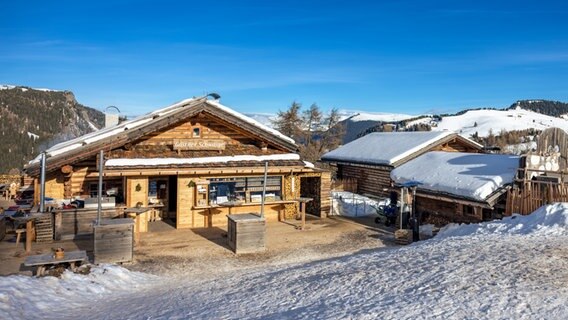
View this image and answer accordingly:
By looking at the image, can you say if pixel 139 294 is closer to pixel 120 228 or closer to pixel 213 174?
pixel 120 228

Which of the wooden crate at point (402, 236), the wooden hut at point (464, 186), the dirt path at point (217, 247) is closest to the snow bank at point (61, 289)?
the dirt path at point (217, 247)

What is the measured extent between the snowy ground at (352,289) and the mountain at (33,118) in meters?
75.3

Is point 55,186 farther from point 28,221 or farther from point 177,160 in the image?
point 177,160

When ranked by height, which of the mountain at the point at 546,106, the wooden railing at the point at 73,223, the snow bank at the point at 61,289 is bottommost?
the snow bank at the point at 61,289

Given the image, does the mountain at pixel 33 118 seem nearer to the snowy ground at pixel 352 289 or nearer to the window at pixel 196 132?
the window at pixel 196 132

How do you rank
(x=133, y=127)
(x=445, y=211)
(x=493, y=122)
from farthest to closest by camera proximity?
(x=493, y=122) < (x=445, y=211) < (x=133, y=127)

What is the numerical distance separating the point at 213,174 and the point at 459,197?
33.4ft

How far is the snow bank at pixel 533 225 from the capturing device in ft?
43.1

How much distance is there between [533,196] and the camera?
1559 centimetres

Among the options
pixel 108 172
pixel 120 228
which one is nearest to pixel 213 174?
pixel 108 172

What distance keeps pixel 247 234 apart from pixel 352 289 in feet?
21.5

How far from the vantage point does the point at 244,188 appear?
19391 millimetres

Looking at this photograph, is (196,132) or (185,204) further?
(196,132)

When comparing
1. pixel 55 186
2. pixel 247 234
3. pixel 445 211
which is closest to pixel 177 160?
pixel 55 186
